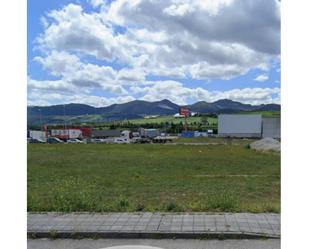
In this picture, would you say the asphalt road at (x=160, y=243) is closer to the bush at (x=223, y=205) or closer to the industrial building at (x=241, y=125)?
the bush at (x=223, y=205)

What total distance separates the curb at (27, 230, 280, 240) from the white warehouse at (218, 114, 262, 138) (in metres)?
74.7

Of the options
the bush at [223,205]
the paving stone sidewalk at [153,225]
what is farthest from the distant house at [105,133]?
the paving stone sidewalk at [153,225]

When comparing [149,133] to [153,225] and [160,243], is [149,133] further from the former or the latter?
[160,243]

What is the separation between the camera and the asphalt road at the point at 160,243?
15.2ft

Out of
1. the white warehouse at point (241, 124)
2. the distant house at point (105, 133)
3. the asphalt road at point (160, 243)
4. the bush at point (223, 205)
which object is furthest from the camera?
the distant house at point (105, 133)

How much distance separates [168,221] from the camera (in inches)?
218

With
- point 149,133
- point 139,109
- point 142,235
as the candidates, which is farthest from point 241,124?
point 139,109

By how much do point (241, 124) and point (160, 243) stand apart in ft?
249

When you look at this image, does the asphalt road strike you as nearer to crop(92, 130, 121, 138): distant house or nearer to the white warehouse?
the white warehouse

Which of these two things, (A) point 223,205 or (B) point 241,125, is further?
(B) point 241,125

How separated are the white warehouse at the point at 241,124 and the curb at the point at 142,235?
7467 cm

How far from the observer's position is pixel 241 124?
78.7m
